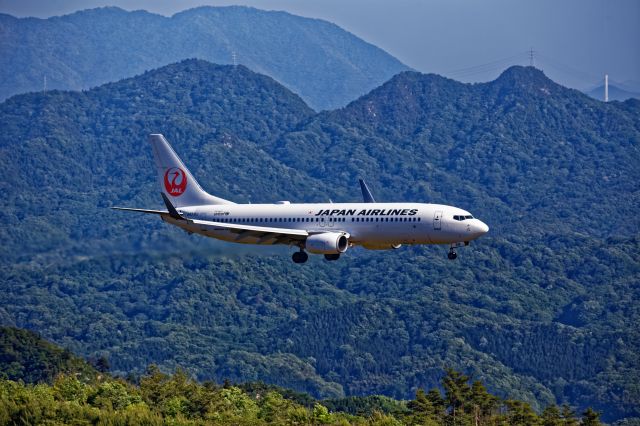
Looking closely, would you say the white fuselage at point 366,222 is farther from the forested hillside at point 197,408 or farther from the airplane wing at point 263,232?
Result: the forested hillside at point 197,408

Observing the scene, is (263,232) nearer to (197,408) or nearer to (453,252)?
(453,252)

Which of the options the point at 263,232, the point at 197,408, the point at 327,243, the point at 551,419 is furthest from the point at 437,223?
the point at 551,419

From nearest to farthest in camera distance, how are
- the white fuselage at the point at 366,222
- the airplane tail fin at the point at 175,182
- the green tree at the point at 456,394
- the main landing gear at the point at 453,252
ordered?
the main landing gear at the point at 453,252
the white fuselage at the point at 366,222
the airplane tail fin at the point at 175,182
the green tree at the point at 456,394

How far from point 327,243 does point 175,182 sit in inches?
785

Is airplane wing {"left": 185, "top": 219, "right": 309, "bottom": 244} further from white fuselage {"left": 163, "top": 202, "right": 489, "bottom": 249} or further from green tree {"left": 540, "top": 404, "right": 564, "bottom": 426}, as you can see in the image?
green tree {"left": 540, "top": 404, "right": 564, "bottom": 426}

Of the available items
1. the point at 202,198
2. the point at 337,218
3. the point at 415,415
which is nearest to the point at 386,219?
the point at 337,218

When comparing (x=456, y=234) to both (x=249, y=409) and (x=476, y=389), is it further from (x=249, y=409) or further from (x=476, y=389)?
(x=476, y=389)

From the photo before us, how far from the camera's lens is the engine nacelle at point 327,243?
9156 centimetres

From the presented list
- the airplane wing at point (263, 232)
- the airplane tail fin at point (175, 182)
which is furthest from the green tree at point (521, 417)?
the airplane wing at point (263, 232)

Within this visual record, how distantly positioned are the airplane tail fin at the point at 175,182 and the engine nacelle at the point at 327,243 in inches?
531

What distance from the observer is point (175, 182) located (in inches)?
4186

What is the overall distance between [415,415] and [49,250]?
177 feet

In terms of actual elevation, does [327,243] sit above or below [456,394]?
above

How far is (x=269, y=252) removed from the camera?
356 feet
